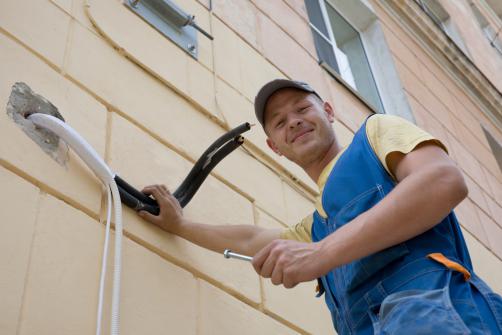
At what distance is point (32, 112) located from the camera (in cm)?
185

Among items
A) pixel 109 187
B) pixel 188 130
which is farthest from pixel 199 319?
pixel 188 130

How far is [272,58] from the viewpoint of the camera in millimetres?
3574

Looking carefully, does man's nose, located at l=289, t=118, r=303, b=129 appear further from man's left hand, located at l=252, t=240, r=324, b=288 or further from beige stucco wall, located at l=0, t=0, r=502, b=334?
man's left hand, located at l=252, t=240, r=324, b=288

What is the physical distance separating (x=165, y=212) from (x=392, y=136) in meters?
0.74

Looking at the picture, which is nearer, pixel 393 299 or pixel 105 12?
pixel 393 299

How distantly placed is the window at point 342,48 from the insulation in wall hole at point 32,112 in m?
2.50

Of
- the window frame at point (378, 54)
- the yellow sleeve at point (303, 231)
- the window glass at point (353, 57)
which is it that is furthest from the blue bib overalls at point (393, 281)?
the window glass at point (353, 57)

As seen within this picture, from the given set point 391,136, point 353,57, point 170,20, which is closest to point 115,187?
point 391,136

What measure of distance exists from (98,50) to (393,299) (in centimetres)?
135

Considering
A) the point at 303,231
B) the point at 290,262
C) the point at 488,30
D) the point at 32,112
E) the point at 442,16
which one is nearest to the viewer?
the point at 290,262

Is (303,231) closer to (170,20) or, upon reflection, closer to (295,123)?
(295,123)

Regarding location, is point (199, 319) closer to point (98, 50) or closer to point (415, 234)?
point (415, 234)

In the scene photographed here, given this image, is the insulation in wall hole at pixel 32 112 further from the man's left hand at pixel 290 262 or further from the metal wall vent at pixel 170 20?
the metal wall vent at pixel 170 20

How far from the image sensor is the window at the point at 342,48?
4.54 m
